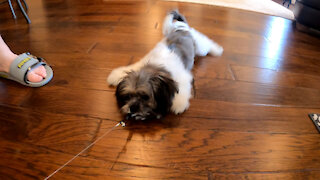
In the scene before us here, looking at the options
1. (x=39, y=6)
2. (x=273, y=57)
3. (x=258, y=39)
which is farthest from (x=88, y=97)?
(x=39, y=6)

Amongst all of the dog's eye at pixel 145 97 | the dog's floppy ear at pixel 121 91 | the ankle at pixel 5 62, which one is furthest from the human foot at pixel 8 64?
Answer: the dog's eye at pixel 145 97

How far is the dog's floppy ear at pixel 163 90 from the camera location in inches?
41.0

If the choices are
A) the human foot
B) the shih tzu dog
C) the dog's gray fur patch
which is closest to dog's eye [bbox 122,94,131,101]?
the shih tzu dog

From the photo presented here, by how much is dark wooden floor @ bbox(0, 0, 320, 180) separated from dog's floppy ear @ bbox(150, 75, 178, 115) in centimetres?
14

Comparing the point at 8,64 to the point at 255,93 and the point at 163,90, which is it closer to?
the point at 163,90

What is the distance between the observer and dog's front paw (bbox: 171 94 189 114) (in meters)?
1.19

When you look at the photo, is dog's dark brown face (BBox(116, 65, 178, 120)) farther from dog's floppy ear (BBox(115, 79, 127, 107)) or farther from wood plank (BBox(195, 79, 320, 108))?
wood plank (BBox(195, 79, 320, 108))

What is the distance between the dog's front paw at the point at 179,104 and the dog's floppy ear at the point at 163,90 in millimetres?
93

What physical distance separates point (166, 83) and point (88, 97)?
1.78ft

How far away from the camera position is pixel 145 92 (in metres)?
1.01

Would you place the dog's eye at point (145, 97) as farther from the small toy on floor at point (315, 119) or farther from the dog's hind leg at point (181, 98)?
the small toy on floor at point (315, 119)

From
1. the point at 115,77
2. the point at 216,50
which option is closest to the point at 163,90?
the point at 115,77

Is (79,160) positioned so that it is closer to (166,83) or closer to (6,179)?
(6,179)

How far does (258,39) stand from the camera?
87.2 inches
